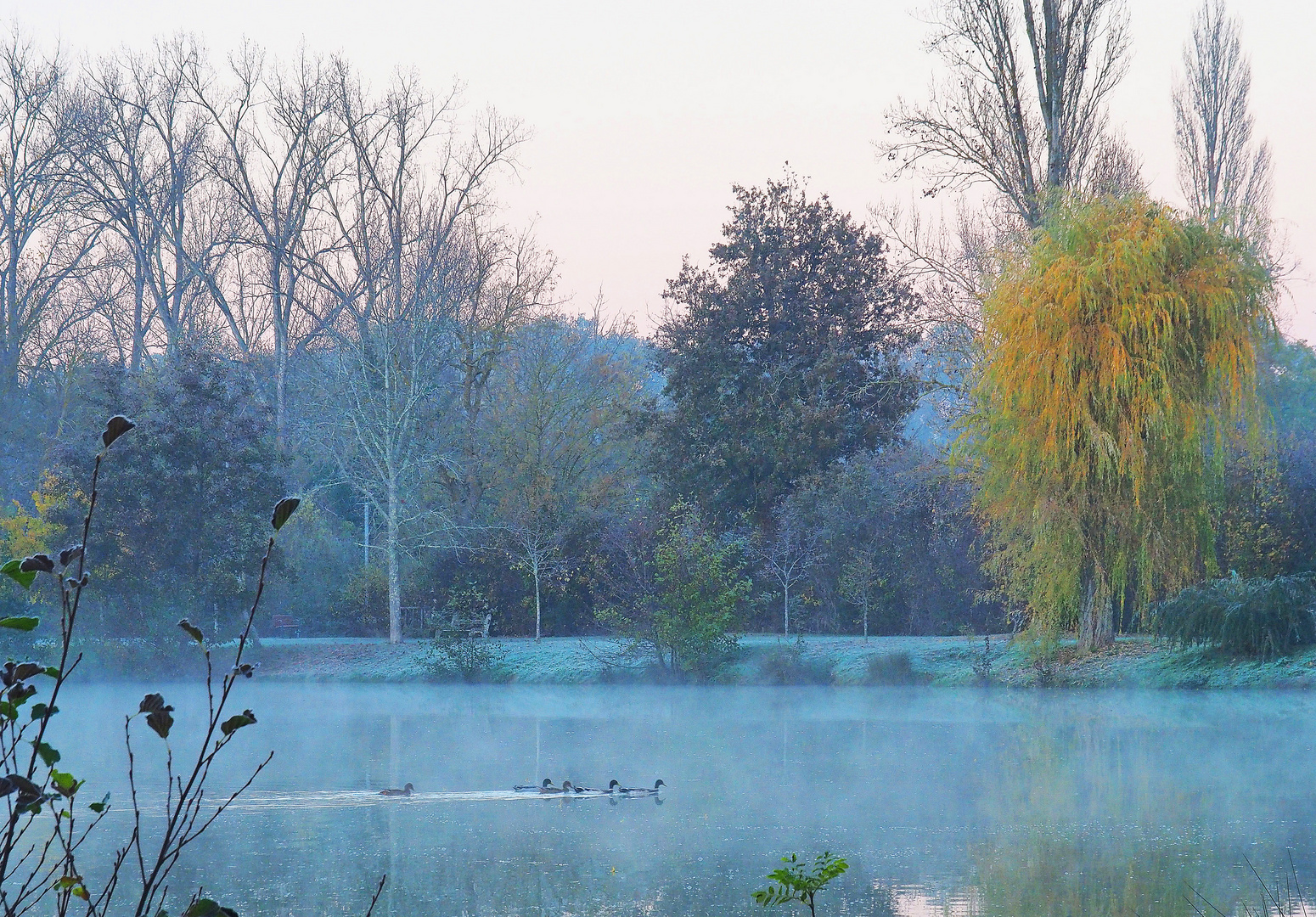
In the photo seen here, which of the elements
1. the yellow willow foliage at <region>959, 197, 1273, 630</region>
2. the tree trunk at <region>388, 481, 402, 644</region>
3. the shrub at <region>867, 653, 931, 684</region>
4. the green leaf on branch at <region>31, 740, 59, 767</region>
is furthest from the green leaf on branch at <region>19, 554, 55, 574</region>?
the tree trunk at <region>388, 481, 402, 644</region>

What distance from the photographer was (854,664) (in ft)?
68.7

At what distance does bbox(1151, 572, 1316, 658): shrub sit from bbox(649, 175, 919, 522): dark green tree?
10.2m

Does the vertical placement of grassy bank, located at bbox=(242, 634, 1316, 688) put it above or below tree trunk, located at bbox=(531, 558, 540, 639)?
below

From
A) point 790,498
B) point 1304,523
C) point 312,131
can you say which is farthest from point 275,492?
point 1304,523

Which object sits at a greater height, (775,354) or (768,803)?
(775,354)

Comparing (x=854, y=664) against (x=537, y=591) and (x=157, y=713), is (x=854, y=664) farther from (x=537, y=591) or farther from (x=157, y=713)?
(x=157, y=713)

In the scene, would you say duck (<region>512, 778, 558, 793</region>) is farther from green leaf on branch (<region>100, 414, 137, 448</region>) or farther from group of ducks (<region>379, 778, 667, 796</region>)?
green leaf on branch (<region>100, 414, 137, 448</region>)

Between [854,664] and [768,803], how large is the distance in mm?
9630

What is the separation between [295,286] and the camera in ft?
115

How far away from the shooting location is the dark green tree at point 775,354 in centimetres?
2770

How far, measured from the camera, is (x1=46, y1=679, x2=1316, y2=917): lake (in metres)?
8.33

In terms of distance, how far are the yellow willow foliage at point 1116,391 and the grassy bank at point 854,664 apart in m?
0.91

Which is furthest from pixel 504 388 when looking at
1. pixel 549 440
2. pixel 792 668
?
pixel 792 668

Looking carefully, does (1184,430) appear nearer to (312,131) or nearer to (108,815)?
(108,815)
